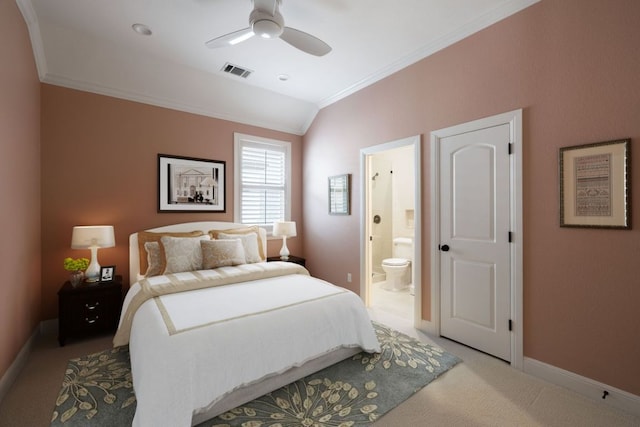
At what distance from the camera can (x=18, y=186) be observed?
7.89ft

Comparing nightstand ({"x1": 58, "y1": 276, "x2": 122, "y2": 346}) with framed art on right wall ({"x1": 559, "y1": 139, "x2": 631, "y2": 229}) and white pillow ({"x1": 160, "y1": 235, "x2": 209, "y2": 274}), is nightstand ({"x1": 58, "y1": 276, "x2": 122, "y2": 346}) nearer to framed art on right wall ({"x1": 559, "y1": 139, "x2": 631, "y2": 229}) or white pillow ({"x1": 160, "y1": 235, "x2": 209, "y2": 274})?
white pillow ({"x1": 160, "y1": 235, "x2": 209, "y2": 274})

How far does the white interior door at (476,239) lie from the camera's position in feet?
8.36

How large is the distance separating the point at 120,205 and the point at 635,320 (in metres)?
4.77

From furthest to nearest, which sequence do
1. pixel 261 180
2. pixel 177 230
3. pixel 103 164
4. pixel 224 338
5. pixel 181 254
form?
pixel 261 180 → pixel 177 230 → pixel 103 164 → pixel 181 254 → pixel 224 338

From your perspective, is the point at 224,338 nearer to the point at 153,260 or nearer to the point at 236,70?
the point at 153,260

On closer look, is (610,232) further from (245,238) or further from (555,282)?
(245,238)

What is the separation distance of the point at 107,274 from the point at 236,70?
9.08 ft

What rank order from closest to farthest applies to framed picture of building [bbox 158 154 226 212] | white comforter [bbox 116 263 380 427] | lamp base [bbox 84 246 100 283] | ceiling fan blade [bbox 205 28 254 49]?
white comforter [bbox 116 263 380 427] < ceiling fan blade [bbox 205 28 254 49] < lamp base [bbox 84 246 100 283] < framed picture of building [bbox 158 154 226 212]

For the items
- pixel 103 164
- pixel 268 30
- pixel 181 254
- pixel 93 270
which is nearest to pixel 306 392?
pixel 181 254

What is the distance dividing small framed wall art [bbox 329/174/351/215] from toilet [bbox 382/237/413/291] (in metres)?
1.29

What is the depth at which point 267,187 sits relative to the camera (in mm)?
4637

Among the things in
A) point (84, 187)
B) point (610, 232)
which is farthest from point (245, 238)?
point (610, 232)

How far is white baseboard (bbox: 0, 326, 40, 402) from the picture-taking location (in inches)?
80.4

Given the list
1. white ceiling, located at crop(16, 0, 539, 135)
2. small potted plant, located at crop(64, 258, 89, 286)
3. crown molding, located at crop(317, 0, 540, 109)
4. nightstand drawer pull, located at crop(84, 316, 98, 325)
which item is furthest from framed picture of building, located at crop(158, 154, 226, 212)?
crown molding, located at crop(317, 0, 540, 109)
